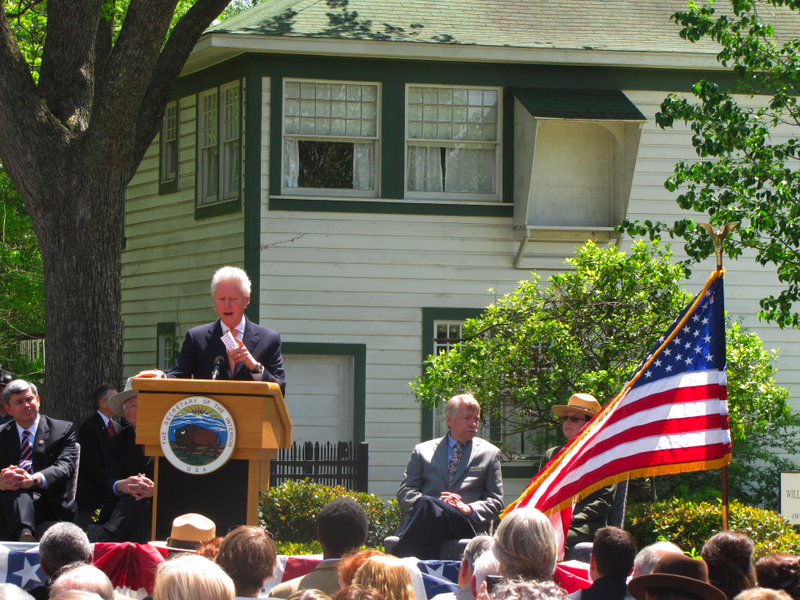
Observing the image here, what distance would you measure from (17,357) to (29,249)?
2.19m

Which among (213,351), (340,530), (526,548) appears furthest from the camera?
(213,351)

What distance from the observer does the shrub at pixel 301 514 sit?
10.2 meters

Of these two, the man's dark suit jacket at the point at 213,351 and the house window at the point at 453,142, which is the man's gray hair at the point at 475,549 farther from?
the house window at the point at 453,142

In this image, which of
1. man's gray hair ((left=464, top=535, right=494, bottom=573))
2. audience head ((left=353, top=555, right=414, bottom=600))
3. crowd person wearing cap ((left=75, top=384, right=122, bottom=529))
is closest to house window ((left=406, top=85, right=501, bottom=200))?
crowd person wearing cap ((left=75, top=384, right=122, bottom=529))

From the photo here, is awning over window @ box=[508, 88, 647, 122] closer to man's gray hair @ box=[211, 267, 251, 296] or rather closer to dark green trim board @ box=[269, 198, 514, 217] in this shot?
dark green trim board @ box=[269, 198, 514, 217]

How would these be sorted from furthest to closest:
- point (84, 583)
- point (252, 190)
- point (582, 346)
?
point (252, 190) → point (582, 346) → point (84, 583)

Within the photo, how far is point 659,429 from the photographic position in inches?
235

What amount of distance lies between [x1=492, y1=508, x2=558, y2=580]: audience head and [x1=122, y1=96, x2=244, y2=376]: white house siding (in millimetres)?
10605

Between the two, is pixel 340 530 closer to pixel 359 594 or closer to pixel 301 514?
pixel 359 594

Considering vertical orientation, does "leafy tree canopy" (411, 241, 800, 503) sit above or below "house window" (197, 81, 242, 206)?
below

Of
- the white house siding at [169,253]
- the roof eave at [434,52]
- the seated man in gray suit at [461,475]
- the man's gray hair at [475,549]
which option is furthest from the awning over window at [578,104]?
the man's gray hair at [475,549]

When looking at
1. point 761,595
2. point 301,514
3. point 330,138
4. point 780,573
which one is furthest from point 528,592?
point 330,138

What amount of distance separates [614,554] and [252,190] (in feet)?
34.5

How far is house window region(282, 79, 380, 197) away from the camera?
14.7 meters
